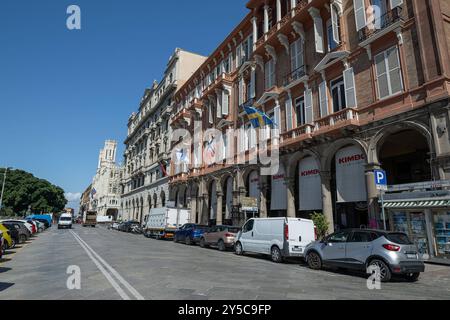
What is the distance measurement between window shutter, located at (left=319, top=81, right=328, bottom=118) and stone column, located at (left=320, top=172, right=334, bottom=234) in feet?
12.6

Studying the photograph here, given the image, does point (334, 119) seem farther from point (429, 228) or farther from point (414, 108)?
point (429, 228)

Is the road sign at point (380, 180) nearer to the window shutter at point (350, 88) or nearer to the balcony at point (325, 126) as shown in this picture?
the balcony at point (325, 126)

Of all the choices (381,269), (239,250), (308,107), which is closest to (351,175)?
(308,107)

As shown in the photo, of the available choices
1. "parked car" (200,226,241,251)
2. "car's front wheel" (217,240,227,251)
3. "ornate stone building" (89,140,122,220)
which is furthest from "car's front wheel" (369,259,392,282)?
"ornate stone building" (89,140,122,220)

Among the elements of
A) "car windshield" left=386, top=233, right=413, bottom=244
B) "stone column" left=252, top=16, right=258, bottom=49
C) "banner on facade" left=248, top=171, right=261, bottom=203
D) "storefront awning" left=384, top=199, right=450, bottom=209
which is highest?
"stone column" left=252, top=16, right=258, bottom=49

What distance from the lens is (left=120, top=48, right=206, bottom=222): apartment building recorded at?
47.7 metres

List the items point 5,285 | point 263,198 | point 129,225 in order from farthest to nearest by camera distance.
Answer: point 129,225 < point 263,198 < point 5,285

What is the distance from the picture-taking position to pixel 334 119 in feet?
59.4

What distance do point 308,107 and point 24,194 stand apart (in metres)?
64.7

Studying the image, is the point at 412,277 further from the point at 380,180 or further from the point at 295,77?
the point at 295,77

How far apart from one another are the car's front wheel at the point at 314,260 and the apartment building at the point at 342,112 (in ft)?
14.8

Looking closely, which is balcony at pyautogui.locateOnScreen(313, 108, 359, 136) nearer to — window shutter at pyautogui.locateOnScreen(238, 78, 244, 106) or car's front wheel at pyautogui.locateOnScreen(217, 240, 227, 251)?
car's front wheel at pyautogui.locateOnScreen(217, 240, 227, 251)

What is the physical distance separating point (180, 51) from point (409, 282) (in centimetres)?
4580

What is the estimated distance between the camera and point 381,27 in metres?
16.2
